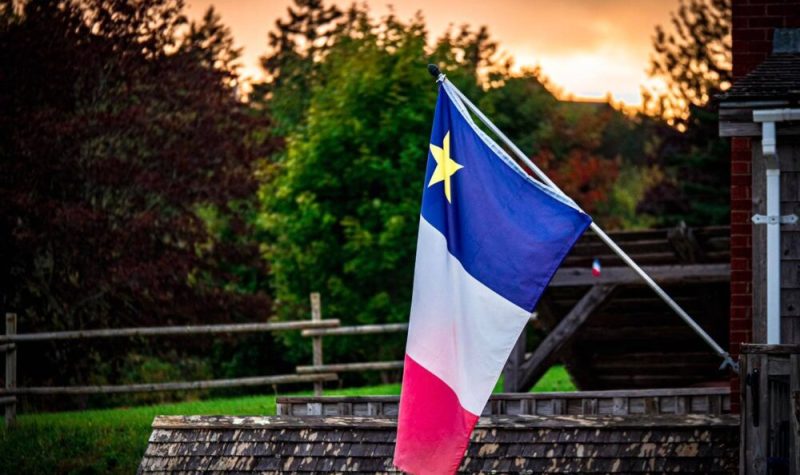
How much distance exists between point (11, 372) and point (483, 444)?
10087 millimetres

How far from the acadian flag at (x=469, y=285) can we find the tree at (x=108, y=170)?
511 inches

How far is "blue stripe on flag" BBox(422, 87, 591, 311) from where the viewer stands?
29.5 ft

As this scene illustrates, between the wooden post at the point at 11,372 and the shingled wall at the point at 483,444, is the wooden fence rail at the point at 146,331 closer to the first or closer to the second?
the wooden post at the point at 11,372

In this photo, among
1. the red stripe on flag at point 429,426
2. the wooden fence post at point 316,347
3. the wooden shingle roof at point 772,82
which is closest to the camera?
the red stripe on flag at point 429,426

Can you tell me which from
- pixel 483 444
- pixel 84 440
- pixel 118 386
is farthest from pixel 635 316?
pixel 483 444

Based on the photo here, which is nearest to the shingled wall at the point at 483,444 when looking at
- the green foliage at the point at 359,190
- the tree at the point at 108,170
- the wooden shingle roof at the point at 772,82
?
the wooden shingle roof at the point at 772,82

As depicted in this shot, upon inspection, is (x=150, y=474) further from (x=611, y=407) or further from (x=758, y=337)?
(x=758, y=337)

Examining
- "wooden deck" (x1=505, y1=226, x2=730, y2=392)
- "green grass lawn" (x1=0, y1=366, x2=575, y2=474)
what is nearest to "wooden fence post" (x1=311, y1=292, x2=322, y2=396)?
"green grass lawn" (x1=0, y1=366, x2=575, y2=474)

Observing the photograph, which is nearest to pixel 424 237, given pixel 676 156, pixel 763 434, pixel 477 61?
pixel 763 434

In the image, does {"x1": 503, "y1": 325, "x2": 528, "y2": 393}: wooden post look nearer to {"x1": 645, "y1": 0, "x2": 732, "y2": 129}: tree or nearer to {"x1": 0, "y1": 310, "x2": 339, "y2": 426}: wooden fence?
{"x1": 0, "y1": 310, "x2": 339, "y2": 426}: wooden fence

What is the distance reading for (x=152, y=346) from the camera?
2331 centimetres

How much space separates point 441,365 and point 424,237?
2.82 feet

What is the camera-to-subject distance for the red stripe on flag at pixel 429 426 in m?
8.95

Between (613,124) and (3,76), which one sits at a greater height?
(613,124)
